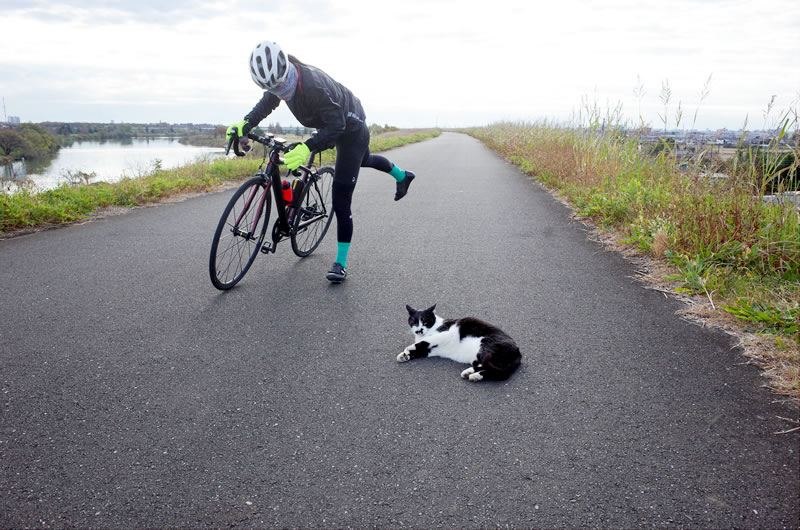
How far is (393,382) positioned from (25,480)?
1.81 m

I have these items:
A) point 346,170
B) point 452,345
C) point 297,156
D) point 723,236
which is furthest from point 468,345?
point 723,236

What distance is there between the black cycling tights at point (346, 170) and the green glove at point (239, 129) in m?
0.83

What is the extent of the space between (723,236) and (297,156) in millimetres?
4151

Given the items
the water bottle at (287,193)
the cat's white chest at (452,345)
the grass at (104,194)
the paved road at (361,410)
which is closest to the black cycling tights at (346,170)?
the water bottle at (287,193)

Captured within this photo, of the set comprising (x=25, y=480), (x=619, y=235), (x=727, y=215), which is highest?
(x=727, y=215)

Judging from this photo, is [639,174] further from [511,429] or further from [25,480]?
[25,480]

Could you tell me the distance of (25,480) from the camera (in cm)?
204

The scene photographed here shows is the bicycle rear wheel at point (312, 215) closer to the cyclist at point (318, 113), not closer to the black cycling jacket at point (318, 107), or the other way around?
the cyclist at point (318, 113)

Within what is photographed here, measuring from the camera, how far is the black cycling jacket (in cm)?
393

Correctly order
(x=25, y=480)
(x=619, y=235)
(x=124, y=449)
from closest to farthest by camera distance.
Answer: (x=25, y=480)
(x=124, y=449)
(x=619, y=235)

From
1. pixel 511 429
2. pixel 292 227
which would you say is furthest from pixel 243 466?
pixel 292 227

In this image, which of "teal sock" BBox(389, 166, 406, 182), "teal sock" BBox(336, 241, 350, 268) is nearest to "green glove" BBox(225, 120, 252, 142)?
"teal sock" BBox(336, 241, 350, 268)

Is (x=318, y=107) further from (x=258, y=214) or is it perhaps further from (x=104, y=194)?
(x=104, y=194)

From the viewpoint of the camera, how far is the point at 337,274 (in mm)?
4590
